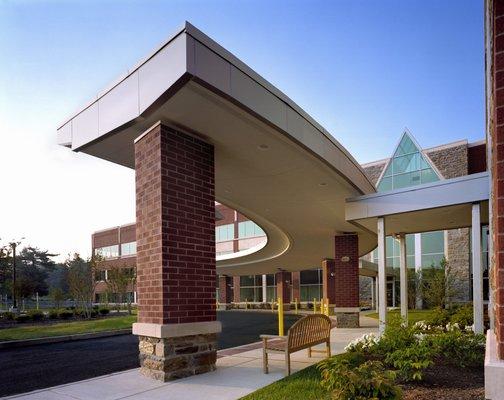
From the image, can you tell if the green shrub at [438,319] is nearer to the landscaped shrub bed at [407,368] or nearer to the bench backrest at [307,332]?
the landscaped shrub bed at [407,368]

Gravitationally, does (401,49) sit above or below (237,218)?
above

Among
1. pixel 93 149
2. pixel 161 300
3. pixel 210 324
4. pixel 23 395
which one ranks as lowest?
pixel 23 395

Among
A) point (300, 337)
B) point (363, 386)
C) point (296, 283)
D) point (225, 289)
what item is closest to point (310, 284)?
point (296, 283)

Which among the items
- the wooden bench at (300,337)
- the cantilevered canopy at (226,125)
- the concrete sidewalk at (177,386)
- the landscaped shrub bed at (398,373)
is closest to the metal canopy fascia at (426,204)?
the cantilevered canopy at (226,125)

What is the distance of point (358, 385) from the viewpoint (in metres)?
4.22

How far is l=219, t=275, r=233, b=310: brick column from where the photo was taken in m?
41.2

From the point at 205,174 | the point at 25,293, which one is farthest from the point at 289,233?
the point at 25,293

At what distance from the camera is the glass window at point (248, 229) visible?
141 ft

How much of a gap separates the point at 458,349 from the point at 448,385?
5.44 ft

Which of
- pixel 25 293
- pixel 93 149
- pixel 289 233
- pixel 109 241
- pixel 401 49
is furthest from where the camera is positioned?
pixel 109 241

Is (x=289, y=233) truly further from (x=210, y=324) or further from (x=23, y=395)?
(x=23, y=395)

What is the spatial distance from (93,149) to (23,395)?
440 centimetres

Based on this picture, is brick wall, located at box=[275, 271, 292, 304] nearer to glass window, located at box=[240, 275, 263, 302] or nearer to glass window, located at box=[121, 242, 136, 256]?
glass window, located at box=[240, 275, 263, 302]

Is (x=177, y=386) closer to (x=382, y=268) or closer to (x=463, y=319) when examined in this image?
(x=382, y=268)
